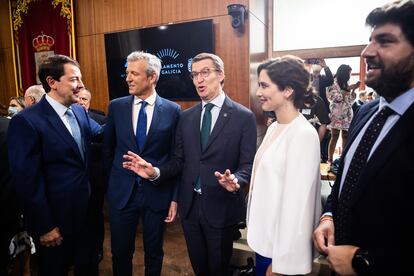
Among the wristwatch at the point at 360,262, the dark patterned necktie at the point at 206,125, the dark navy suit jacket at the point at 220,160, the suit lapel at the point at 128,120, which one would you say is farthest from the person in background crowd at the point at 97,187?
the wristwatch at the point at 360,262

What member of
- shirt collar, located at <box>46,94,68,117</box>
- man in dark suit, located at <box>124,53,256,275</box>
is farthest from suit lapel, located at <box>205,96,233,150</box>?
shirt collar, located at <box>46,94,68,117</box>

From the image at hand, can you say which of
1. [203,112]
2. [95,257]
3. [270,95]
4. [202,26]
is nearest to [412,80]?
[270,95]

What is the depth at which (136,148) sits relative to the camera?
1939 mm

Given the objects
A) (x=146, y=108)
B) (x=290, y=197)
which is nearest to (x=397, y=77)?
(x=290, y=197)

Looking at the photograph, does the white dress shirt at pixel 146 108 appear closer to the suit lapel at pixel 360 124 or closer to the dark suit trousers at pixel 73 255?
the dark suit trousers at pixel 73 255

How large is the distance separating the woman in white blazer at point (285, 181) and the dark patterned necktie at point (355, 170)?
13 centimetres

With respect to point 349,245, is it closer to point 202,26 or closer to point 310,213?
point 310,213

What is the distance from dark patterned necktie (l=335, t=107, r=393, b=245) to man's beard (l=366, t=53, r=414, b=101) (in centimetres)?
7

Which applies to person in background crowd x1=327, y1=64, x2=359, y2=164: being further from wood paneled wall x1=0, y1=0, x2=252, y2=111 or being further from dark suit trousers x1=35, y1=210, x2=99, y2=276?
dark suit trousers x1=35, y1=210, x2=99, y2=276

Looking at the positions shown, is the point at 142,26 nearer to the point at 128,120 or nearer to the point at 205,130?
the point at 128,120

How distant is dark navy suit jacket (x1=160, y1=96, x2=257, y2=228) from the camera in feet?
5.82

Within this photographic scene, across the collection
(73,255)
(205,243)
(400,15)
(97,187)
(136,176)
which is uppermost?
(400,15)

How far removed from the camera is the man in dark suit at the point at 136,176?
76.3 inches

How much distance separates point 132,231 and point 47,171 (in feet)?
2.13
